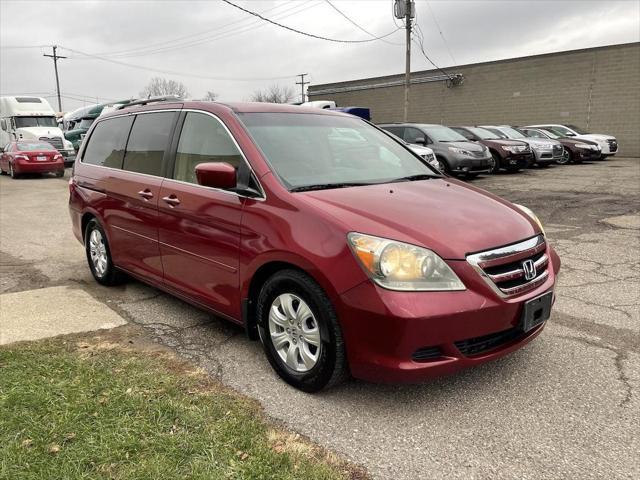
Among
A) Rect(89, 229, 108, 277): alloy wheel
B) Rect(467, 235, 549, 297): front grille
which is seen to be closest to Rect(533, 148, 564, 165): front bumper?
Rect(89, 229, 108, 277): alloy wheel

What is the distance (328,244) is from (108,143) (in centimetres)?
329

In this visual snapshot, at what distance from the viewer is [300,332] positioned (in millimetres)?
2963

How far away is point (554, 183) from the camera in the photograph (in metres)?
13.6

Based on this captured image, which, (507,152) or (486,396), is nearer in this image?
(486,396)

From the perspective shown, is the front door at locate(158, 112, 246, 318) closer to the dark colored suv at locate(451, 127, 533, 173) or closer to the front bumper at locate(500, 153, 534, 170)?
the dark colored suv at locate(451, 127, 533, 173)

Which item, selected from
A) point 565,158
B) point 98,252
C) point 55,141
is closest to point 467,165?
point 565,158

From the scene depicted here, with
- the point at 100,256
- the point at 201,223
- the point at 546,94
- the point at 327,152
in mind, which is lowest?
the point at 100,256

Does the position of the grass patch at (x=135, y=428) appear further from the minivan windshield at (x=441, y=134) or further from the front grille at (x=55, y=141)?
the front grille at (x=55, y=141)

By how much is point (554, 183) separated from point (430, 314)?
12.5m

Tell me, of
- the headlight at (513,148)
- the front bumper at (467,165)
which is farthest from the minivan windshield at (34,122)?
the headlight at (513,148)

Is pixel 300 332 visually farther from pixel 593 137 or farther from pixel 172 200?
pixel 593 137

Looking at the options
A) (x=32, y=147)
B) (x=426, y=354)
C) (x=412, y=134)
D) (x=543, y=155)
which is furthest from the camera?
(x=32, y=147)

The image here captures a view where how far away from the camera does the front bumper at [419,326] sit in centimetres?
254

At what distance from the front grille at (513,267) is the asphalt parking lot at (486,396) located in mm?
662
